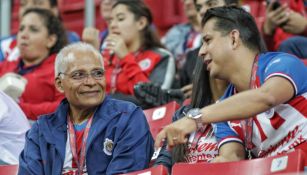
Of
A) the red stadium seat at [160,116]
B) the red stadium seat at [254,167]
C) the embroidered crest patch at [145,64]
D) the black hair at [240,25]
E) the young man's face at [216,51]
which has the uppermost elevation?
the black hair at [240,25]

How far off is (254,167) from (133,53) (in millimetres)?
2747

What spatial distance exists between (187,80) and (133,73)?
1.55ft

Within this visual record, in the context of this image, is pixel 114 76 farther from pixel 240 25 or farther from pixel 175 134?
pixel 175 134

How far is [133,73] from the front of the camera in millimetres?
5562

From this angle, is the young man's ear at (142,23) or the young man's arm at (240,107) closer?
the young man's arm at (240,107)

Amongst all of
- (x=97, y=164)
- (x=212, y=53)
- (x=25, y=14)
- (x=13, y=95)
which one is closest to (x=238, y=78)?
(x=212, y=53)

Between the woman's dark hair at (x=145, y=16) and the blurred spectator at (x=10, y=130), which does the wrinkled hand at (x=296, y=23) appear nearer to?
the woman's dark hair at (x=145, y=16)

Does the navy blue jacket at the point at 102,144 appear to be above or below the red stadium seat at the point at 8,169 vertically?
above

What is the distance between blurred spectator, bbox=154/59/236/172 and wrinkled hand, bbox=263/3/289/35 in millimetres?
1291

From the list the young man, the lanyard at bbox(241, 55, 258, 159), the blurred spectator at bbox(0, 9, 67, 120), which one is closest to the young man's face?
the young man

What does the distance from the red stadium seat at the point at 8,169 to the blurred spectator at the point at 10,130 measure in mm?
468

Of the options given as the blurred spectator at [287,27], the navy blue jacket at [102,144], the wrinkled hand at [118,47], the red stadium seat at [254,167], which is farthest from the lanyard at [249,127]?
the wrinkled hand at [118,47]

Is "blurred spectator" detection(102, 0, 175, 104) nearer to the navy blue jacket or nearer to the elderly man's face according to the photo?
the elderly man's face

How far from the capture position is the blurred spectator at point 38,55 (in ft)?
19.0
